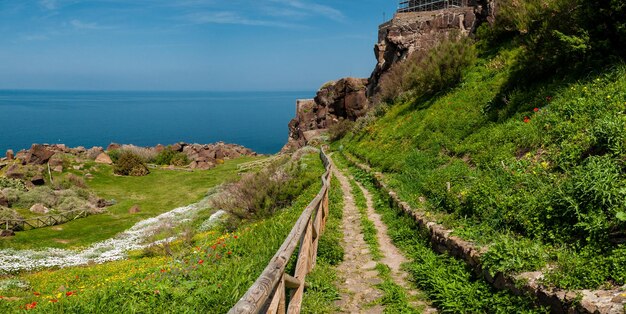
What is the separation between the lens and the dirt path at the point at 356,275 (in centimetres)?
692

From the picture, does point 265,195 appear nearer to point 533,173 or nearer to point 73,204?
point 533,173

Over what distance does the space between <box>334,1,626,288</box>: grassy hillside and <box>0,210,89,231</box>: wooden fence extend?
2709cm

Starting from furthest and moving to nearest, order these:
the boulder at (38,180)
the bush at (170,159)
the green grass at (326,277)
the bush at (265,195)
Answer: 1. the bush at (170,159)
2. the boulder at (38,180)
3. the bush at (265,195)
4. the green grass at (326,277)

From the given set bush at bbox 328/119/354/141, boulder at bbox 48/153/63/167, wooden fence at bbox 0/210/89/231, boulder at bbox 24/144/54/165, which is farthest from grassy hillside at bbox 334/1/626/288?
boulder at bbox 24/144/54/165

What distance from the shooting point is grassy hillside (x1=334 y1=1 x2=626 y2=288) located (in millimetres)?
6070

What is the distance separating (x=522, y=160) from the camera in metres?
9.78

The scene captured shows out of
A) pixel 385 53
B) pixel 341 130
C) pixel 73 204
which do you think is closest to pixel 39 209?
pixel 73 204

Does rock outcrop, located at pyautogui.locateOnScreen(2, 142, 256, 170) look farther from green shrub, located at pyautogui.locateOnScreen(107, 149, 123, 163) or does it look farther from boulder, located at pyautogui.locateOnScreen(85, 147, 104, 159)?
green shrub, located at pyautogui.locateOnScreen(107, 149, 123, 163)

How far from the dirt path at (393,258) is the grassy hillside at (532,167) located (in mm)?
1174

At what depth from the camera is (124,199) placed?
41750 mm

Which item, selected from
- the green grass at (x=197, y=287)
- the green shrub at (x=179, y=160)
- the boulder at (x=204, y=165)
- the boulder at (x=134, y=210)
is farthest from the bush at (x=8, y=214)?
the green shrub at (x=179, y=160)

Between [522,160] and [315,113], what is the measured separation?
5078 cm

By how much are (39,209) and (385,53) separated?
3474cm

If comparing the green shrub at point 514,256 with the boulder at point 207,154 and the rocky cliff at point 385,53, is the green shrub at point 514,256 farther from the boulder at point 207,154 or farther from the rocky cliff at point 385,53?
the boulder at point 207,154
